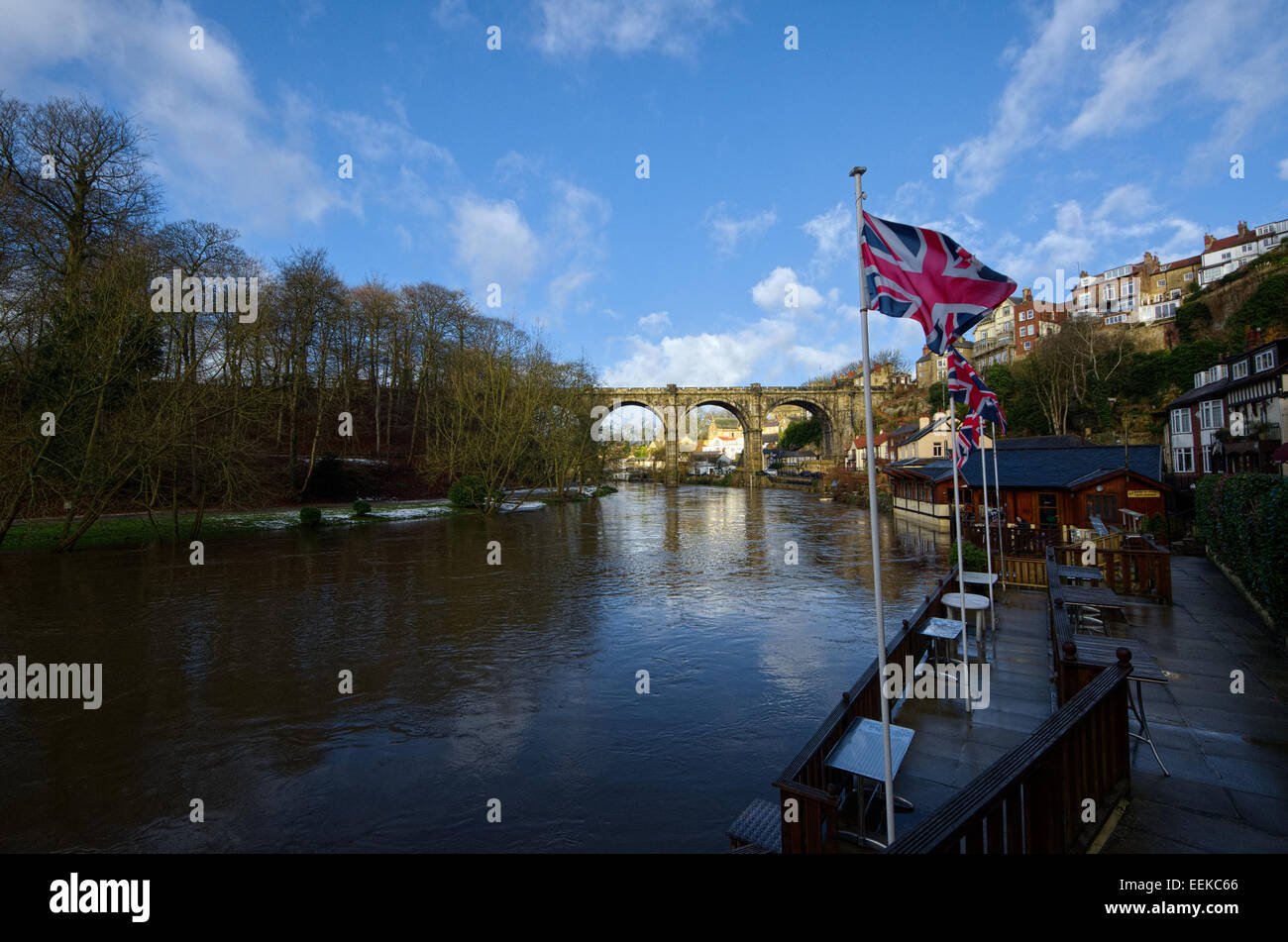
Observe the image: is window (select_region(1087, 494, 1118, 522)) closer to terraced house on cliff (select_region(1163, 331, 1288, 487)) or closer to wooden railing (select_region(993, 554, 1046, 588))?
terraced house on cliff (select_region(1163, 331, 1288, 487))

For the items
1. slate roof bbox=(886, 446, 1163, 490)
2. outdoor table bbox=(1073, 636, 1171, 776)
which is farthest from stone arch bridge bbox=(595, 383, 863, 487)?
outdoor table bbox=(1073, 636, 1171, 776)

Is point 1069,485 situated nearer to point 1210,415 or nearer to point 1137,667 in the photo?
point 1210,415

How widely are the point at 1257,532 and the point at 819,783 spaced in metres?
8.82

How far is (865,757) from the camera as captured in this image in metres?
4.96

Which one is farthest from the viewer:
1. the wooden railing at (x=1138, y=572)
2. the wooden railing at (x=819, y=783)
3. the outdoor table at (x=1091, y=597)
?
the wooden railing at (x=1138, y=572)

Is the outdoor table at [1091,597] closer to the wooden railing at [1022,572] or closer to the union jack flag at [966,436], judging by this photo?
the wooden railing at [1022,572]

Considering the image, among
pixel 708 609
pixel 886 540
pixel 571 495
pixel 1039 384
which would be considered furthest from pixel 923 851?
pixel 1039 384

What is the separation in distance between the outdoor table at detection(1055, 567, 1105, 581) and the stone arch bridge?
78.7 metres

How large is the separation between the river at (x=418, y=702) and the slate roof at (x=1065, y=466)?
973 centimetres

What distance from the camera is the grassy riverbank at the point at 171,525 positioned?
2312cm

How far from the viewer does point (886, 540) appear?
2597cm

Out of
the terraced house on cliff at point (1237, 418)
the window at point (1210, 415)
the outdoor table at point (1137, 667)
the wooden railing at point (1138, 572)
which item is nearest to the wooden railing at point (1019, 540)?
the wooden railing at point (1138, 572)

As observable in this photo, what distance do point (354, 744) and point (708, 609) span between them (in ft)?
27.3
